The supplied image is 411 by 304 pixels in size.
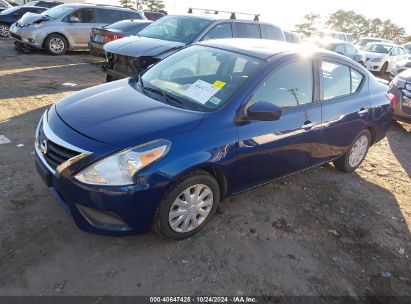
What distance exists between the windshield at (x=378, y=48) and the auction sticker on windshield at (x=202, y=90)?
1571 cm

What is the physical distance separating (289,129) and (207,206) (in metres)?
1.15

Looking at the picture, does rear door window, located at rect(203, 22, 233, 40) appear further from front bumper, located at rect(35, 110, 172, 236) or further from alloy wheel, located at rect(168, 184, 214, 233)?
front bumper, located at rect(35, 110, 172, 236)

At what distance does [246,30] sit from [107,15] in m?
6.36

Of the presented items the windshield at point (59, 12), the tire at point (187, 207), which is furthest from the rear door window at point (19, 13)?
the tire at point (187, 207)

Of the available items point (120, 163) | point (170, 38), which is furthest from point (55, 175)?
point (170, 38)

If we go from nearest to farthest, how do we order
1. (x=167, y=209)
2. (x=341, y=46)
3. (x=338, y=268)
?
1. (x=167, y=209)
2. (x=338, y=268)
3. (x=341, y=46)

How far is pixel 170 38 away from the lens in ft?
24.0

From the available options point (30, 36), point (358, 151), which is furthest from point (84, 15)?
point (358, 151)

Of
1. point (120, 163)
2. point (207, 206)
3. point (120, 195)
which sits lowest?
point (207, 206)

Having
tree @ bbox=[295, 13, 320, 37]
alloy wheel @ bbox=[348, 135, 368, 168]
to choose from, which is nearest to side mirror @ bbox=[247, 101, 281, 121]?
alloy wheel @ bbox=[348, 135, 368, 168]

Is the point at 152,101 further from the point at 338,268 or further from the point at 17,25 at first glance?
the point at 17,25

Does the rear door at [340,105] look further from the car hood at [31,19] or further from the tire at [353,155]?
the car hood at [31,19]

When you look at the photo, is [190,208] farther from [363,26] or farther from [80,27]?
[363,26]

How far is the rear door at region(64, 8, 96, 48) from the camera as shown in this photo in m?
11.5
